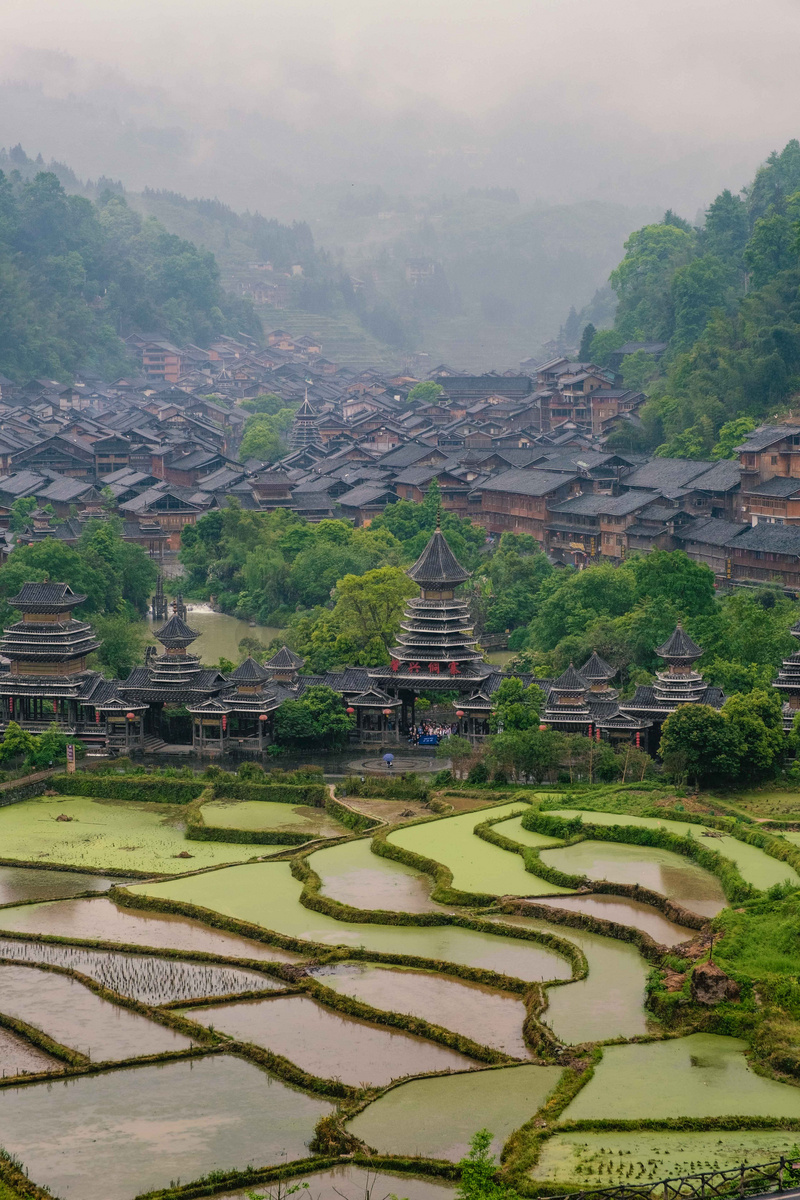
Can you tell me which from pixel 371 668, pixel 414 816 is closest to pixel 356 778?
pixel 414 816

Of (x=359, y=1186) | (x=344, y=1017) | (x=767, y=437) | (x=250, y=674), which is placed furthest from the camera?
(x=767, y=437)

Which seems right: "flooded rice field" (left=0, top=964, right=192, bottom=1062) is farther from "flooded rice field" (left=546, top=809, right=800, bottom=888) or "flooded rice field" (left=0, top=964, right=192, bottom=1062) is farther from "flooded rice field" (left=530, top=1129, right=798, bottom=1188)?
"flooded rice field" (left=546, top=809, right=800, bottom=888)

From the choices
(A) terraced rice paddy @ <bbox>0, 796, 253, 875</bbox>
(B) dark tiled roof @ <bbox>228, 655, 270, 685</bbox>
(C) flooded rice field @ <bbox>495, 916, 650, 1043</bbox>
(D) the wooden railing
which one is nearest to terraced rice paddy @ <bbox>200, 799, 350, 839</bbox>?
(A) terraced rice paddy @ <bbox>0, 796, 253, 875</bbox>

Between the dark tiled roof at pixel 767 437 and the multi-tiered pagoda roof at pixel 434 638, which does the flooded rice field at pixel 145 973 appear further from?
the dark tiled roof at pixel 767 437

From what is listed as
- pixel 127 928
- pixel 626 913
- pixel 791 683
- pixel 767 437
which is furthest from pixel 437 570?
pixel 767 437

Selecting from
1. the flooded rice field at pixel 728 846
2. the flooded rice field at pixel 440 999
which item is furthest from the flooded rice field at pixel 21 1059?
the flooded rice field at pixel 728 846

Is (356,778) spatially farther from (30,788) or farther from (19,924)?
(19,924)

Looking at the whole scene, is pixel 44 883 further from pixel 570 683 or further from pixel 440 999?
pixel 570 683
